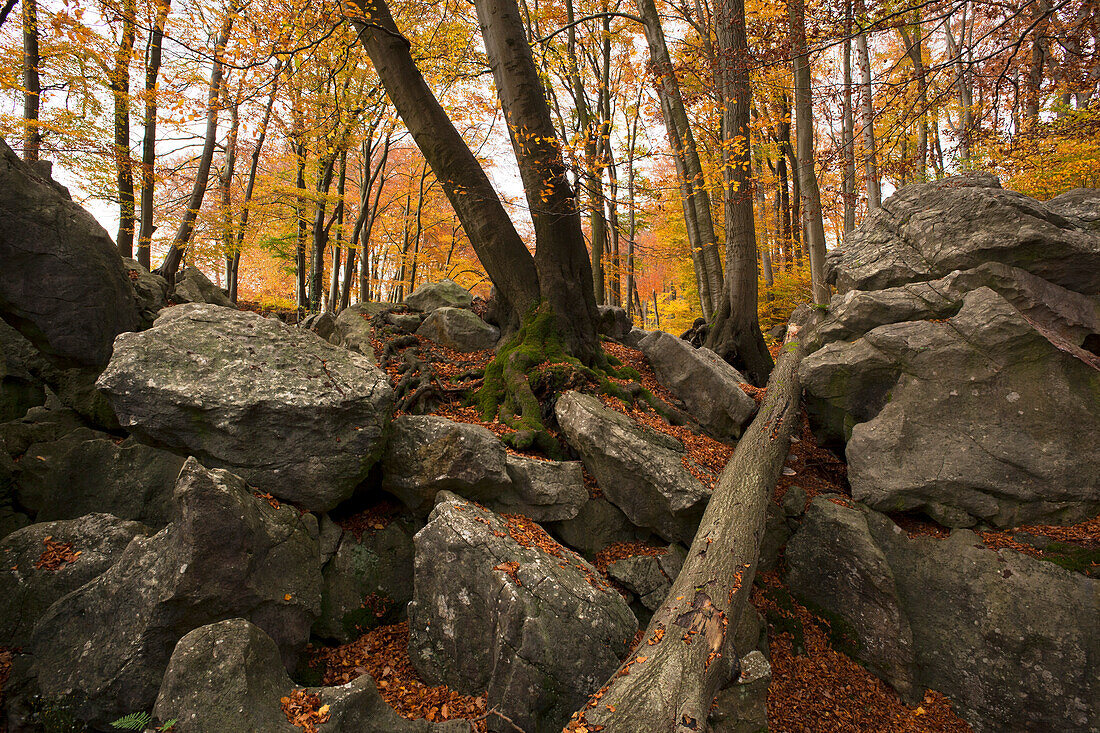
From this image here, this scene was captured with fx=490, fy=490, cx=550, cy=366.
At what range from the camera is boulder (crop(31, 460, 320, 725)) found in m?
3.14

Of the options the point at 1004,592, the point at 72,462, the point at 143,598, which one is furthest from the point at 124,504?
the point at 1004,592

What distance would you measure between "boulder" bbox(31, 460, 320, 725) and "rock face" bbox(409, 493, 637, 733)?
1135mm

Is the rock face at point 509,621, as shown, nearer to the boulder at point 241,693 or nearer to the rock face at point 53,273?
the boulder at point 241,693

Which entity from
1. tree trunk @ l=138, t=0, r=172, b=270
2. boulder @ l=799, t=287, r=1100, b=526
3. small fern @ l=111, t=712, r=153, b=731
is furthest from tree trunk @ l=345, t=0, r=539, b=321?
tree trunk @ l=138, t=0, r=172, b=270

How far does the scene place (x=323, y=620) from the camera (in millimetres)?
4320

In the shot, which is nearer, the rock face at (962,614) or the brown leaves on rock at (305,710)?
the brown leaves on rock at (305,710)

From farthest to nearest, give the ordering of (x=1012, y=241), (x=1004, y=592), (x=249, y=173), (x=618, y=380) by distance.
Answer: (x=249, y=173) → (x=618, y=380) → (x=1012, y=241) → (x=1004, y=592)

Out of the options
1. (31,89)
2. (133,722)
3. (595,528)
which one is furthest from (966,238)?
(31,89)

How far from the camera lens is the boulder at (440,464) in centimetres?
490

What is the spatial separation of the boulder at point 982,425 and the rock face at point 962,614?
0.49 metres

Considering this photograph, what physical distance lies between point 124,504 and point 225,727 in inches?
109

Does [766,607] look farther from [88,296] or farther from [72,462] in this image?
[88,296]

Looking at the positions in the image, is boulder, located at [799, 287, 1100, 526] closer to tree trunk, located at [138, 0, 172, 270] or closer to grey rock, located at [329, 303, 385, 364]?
grey rock, located at [329, 303, 385, 364]

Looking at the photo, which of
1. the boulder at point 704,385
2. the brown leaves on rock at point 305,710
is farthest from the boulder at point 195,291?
the brown leaves on rock at point 305,710
